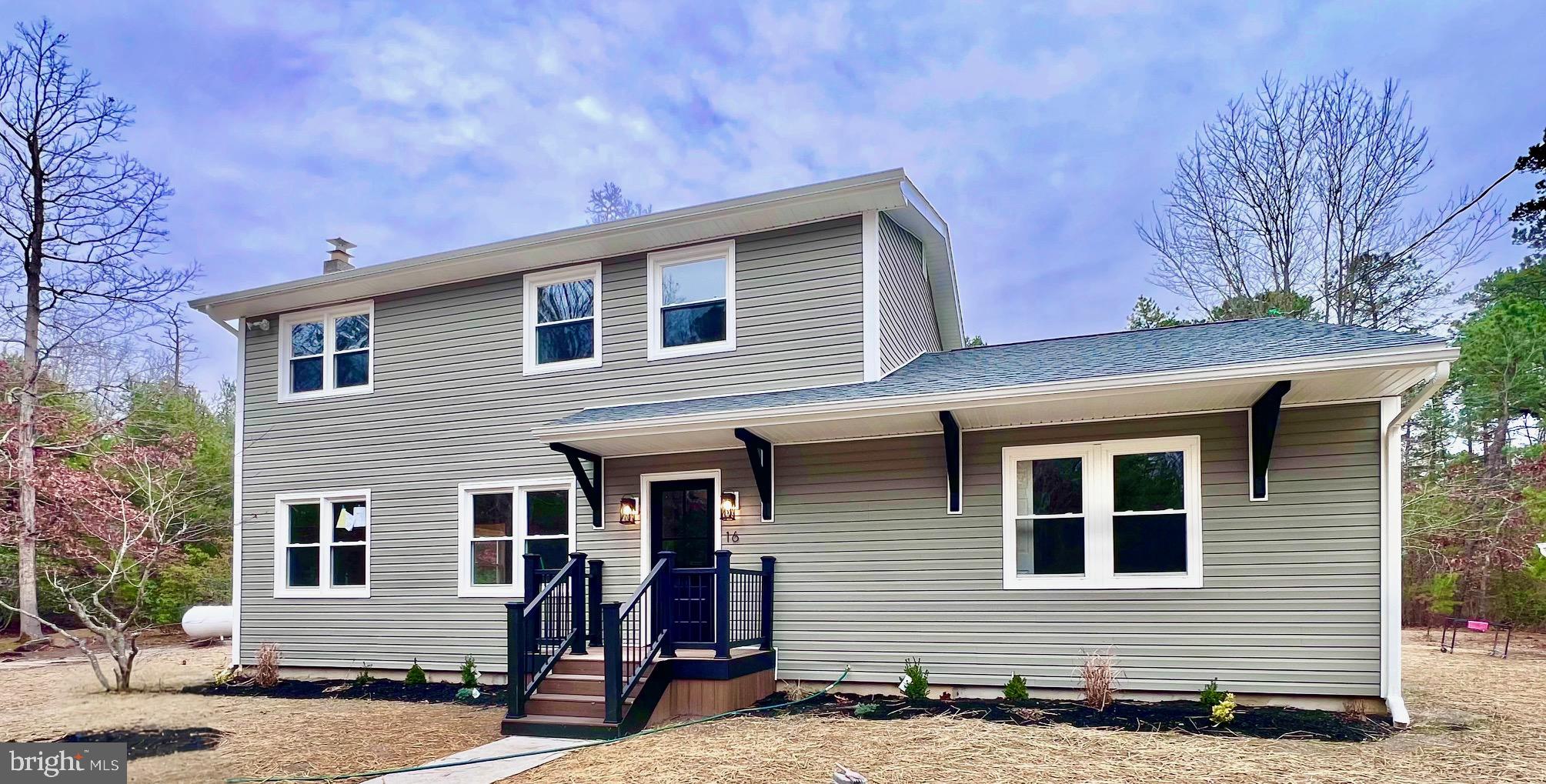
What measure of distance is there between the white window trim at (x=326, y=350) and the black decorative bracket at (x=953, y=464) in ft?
22.5

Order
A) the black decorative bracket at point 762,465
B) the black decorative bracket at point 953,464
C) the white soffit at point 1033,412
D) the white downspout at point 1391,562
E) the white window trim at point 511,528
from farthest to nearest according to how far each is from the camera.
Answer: the white window trim at point 511,528
the black decorative bracket at point 762,465
the black decorative bracket at point 953,464
the white downspout at point 1391,562
the white soffit at point 1033,412

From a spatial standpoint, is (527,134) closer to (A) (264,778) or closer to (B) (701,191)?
(B) (701,191)

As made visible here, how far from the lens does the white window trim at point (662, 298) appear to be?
955 cm

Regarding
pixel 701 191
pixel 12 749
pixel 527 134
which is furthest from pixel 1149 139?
pixel 12 749

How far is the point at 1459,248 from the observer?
18281 mm

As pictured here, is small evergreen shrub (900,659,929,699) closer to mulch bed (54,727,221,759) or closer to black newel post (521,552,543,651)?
black newel post (521,552,543,651)

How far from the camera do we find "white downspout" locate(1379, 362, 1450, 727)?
23.1 ft

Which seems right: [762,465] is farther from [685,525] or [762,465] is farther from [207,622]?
[207,622]

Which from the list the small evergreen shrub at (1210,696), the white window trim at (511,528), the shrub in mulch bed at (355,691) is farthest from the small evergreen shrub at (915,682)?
the shrub in mulch bed at (355,691)

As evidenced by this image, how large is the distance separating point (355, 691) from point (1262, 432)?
9201 millimetres

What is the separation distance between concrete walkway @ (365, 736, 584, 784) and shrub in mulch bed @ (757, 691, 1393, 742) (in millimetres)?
1955

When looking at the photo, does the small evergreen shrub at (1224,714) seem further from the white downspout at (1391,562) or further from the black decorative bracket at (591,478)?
the black decorative bracket at (591,478)

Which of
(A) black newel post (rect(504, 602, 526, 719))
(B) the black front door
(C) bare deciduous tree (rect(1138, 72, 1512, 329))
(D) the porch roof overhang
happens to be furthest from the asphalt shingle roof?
(C) bare deciduous tree (rect(1138, 72, 1512, 329))

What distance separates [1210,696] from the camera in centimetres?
736
